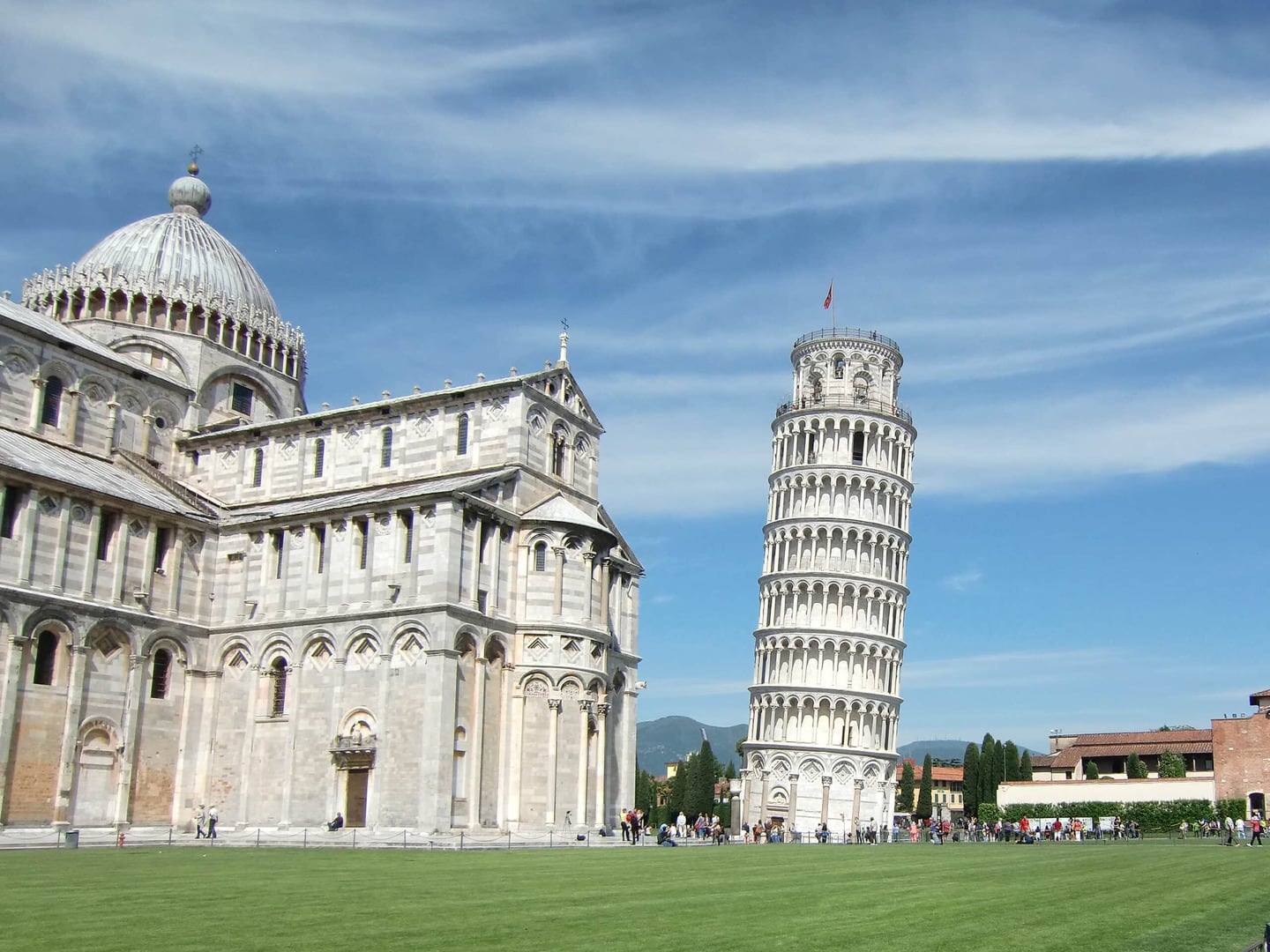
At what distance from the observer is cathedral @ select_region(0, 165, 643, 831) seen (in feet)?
147

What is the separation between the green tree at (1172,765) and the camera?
88625 mm

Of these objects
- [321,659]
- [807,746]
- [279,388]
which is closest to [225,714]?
[321,659]

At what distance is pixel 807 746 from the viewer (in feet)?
293

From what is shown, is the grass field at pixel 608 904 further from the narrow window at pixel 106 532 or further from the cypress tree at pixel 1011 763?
the cypress tree at pixel 1011 763

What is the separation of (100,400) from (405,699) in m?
21.1

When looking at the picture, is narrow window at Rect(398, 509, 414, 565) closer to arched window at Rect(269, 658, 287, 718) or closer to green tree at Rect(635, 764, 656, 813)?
arched window at Rect(269, 658, 287, 718)

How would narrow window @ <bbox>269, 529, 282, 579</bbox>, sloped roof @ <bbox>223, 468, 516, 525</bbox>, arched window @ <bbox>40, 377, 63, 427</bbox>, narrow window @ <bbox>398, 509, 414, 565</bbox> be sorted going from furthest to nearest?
1. arched window @ <bbox>40, 377, 63, 427</bbox>
2. narrow window @ <bbox>269, 529, 282, 579</bbox>
3. sloped roof @ <bbox>223, 468, 516, 525</bbox>
4. narrow window @ <bbox>398, 509, 414, 565</bbox>

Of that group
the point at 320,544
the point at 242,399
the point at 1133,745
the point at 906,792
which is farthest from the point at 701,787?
the point at 320,544

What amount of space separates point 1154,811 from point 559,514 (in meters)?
49.8

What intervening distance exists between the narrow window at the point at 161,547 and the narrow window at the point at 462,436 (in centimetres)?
1229

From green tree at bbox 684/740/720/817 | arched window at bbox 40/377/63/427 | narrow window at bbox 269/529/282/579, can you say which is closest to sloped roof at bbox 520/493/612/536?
narrow window at bbox 269/529/282/579

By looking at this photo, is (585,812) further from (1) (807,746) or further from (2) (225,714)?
(1) (807,746)

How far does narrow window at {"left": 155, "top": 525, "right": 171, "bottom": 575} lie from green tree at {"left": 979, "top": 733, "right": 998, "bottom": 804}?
239ft

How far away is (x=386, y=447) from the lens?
176ft
